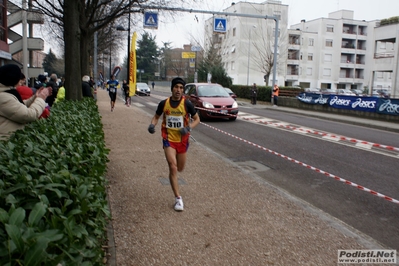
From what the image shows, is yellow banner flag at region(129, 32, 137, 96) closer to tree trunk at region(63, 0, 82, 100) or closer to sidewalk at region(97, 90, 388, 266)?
tree trunk at region(63, 0, 82, 100)

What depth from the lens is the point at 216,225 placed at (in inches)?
181

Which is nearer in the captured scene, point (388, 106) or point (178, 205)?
point (178, 205)

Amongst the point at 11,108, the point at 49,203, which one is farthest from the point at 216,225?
the point at 11,108

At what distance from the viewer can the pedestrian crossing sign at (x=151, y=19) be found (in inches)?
744

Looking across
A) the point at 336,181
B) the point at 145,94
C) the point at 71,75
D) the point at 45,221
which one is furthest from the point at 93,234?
the point at 145,94

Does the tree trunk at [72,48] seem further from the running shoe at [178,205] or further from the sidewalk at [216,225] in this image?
the running shoe at [178,205]

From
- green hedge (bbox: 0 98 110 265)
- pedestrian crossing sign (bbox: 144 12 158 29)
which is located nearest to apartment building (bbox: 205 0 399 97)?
pedestrian crossing sign (bbox: 144 12 158 29)

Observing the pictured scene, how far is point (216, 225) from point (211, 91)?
46.0 feet

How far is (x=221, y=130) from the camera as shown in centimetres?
1432

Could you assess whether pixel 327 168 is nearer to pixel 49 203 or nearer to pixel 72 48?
pixel 49 203

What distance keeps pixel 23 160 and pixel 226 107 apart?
46.5 feet

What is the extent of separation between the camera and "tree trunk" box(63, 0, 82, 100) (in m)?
11.4

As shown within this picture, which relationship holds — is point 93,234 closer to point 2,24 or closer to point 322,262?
point 322,262

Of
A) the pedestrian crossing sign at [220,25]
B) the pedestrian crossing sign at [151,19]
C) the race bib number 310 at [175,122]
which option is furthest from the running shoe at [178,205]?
the pedestrian crossing sign at [220,25]
